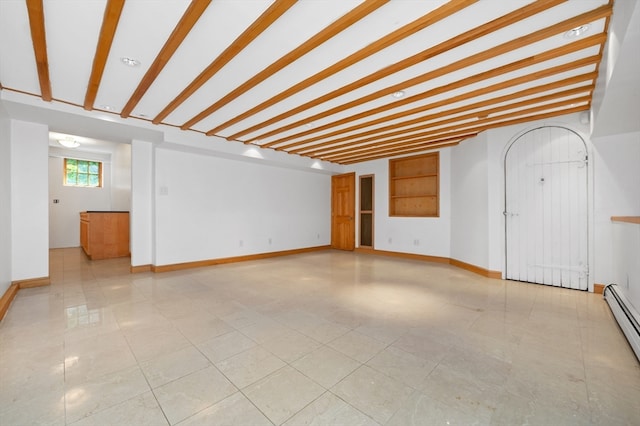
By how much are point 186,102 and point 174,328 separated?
2744mm

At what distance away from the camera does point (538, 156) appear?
412 centimetres

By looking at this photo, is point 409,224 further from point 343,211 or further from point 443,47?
point 443,47

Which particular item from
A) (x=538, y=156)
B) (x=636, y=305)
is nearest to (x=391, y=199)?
(x=538, y=156)

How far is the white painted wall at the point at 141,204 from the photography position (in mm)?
4906

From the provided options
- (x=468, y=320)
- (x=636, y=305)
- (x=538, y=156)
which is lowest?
(x=468, y=320)

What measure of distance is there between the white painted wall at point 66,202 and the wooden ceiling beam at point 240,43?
24.9ft

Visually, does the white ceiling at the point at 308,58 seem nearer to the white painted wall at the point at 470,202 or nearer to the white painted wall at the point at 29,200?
the white painted wall at the point at 470,202

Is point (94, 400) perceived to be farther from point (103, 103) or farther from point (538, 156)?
point (538, 156)

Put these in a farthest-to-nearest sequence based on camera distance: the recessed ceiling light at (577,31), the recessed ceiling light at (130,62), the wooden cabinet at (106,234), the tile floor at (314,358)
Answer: the wooden cabinet at (106,234), the recessed ceiling light at (130,62), the recessed ceiling light at (577,31), the tile floor at (314,358)

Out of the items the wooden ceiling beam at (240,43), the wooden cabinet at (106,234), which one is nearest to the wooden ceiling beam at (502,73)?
the wooden ceiling beam at (240,43)

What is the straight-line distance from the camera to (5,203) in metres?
3.50

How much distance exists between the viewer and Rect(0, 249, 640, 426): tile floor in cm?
150

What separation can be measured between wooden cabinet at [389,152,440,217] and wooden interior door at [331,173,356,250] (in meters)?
1.23

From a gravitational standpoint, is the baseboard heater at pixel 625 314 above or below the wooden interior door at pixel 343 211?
below
